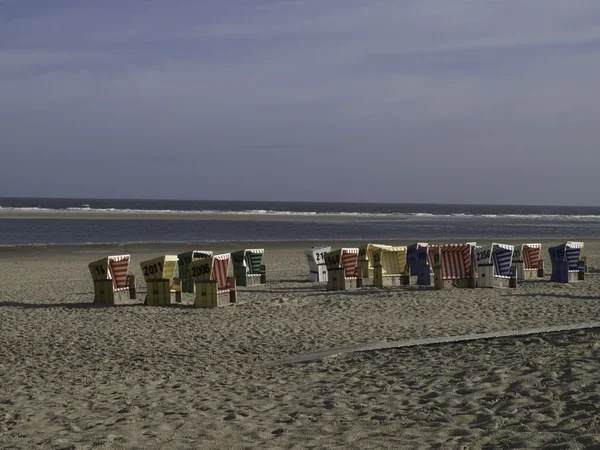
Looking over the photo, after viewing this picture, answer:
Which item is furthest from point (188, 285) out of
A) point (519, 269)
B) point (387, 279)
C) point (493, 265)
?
point (519, 269)

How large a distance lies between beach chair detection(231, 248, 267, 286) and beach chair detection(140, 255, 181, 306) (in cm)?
283

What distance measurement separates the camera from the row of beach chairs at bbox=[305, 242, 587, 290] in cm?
1703

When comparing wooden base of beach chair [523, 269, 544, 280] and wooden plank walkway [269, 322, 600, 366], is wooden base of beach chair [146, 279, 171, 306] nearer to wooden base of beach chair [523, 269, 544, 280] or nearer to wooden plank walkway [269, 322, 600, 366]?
wooden plank walkway [269, 322, 600, 366]

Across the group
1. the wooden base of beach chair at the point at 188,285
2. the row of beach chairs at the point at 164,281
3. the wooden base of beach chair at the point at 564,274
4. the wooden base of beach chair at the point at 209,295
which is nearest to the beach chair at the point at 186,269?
the wooden base of beach chair at the point at 188,285

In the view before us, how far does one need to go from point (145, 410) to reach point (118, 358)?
299 cm

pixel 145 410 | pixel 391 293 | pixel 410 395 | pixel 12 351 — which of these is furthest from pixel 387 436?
pixel 391 293

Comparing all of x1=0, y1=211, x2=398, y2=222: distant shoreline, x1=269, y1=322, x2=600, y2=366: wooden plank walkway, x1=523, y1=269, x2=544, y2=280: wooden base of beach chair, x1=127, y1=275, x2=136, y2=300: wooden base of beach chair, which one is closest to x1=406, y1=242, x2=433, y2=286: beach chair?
x1=523, y1=269, x2=544, y2=280: wooden base of beach chair

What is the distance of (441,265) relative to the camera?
55.6ft

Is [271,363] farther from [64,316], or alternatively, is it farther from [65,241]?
[65,241]

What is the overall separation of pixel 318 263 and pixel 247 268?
5.91 ft

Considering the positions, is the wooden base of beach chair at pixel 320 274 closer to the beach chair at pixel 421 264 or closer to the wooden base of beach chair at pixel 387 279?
the wooden base of beach chair at pixel 387 279

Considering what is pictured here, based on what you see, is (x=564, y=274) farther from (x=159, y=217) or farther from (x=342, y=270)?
(x=159, y=217)

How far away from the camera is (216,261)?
15.3 metres

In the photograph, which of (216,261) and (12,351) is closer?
(12,351)
